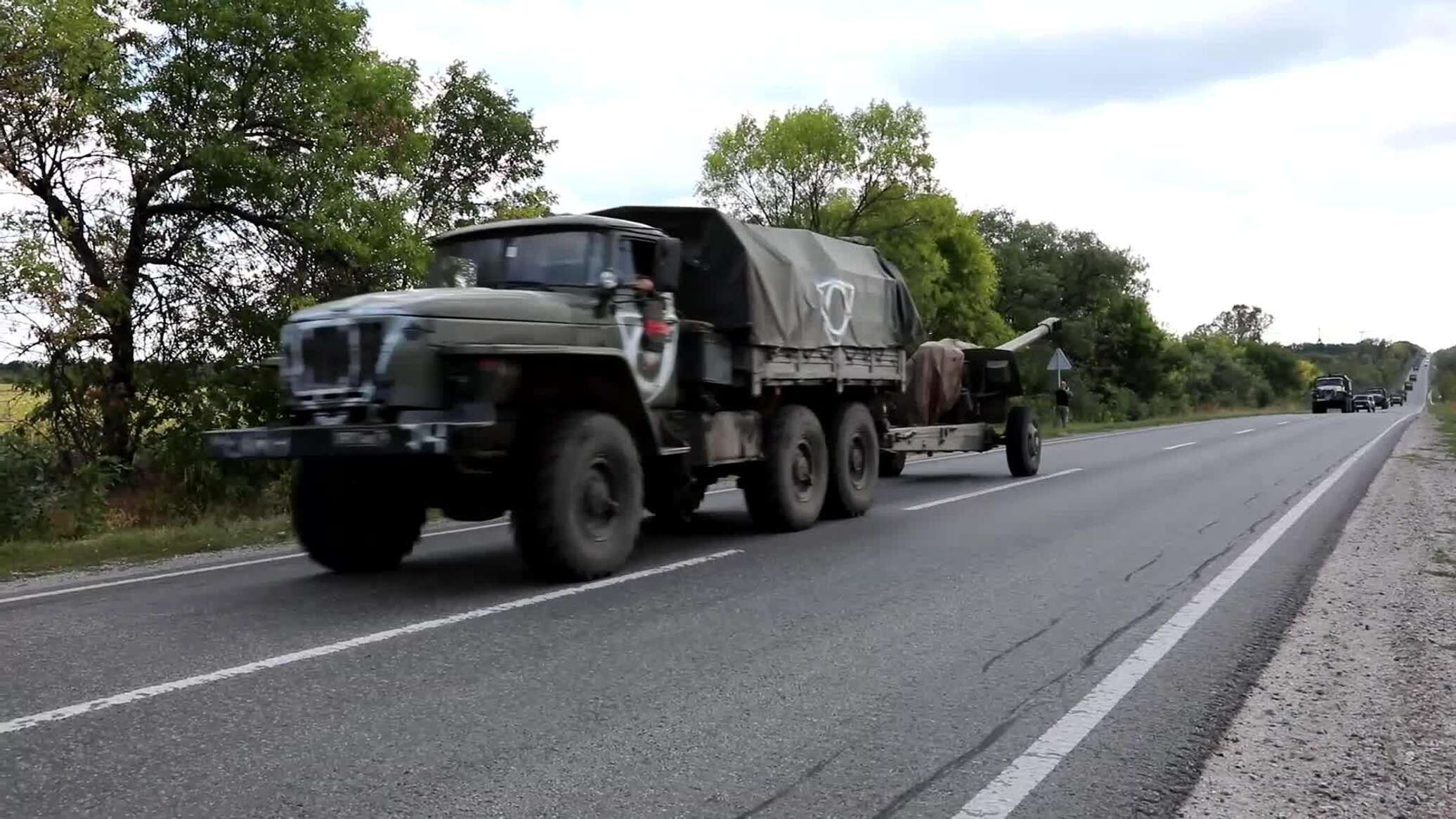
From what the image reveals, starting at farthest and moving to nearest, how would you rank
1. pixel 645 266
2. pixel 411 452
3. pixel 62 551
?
pixel 62 551 < pixel 645 266 < pixel 411 452

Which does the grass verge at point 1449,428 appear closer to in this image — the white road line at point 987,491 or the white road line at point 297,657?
the white road line at point 987,491

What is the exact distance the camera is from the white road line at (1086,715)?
4.03 meters

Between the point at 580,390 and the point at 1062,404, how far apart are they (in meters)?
14.9

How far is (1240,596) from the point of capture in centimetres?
776

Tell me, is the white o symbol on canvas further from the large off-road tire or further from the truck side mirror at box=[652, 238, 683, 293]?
the large off-road tire

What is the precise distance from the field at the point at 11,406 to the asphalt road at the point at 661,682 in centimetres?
756

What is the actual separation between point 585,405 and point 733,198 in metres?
39.9

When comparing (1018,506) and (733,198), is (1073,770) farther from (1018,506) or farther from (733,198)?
(733,198)

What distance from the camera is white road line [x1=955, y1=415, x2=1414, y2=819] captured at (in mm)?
4027

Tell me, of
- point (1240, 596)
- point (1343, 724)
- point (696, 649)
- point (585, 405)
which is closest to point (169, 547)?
point (585, 405)

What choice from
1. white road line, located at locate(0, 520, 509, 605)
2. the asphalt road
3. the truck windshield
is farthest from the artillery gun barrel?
white road line, located at locate(0, 520, 509, 605)

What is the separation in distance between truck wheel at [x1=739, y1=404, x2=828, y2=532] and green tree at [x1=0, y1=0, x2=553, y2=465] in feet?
23.9

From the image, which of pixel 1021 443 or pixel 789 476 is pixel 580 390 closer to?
pixel 789 476

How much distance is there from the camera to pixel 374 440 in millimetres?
7215
